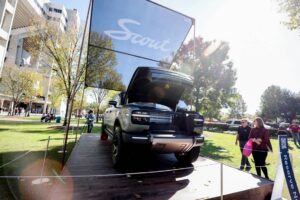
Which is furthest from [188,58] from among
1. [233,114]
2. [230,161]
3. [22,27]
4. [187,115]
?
[233,114]

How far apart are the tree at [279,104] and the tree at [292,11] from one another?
4329 centimetres

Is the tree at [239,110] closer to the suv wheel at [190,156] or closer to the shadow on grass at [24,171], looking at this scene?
the suv wheel at [190,156]

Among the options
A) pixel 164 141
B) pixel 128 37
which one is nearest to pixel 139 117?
pixel 164 141

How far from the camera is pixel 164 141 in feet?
12.3

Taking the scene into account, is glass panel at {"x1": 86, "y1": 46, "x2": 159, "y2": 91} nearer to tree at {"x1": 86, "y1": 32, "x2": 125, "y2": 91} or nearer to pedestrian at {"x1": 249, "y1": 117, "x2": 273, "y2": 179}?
tree at {"x1": 86, "y1": 32, "x2": 125, "y2": 91}

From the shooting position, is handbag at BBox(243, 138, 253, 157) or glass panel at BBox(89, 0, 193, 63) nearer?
glass panel at BBox(89, 0, 193, 63)

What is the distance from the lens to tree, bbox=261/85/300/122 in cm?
4591

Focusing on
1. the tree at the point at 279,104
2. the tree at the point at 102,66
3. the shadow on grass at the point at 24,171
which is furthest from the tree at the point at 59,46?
the tree at the point at 279,104

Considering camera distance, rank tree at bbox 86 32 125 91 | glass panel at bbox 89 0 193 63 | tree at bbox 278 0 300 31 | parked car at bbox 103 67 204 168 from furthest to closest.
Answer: tree at bbox 278 0 300 31
tree at bbox 86 32 125 91
glass panel at bbox 89 0 193 63
parked car at bbox 103 67 204 168

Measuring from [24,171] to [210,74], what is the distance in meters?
20.9

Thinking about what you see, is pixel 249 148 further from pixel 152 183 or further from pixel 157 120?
pixel 152 183

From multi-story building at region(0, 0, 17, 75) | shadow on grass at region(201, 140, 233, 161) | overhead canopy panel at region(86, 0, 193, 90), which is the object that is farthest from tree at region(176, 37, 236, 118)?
multi-story building at region(0, 0, 17, 75)

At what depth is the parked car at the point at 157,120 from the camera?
12.5ft

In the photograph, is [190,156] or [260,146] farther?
[260,146]
